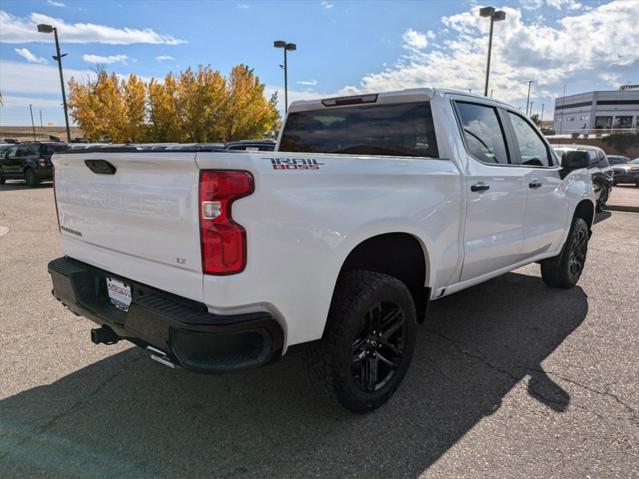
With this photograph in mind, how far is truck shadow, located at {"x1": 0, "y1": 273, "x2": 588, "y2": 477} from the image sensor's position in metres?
2.51

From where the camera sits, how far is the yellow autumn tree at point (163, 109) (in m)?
24.6

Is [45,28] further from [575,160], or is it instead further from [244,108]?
[575,160]

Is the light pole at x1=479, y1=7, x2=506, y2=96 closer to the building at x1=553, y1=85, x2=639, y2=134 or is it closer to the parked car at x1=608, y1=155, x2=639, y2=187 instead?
the parked car at x1=608, y1=155, x2=639, y2=187

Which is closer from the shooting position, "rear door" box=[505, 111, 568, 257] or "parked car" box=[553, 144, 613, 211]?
"rear door" box=[505, 111, 568, 257]

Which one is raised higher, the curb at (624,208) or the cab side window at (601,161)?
the cab side window at (601,161)

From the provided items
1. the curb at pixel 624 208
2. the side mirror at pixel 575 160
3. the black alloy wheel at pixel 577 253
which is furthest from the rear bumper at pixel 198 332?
the curb at pixel 624 208

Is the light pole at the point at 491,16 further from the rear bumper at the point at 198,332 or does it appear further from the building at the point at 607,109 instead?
the building at the point at 607,109

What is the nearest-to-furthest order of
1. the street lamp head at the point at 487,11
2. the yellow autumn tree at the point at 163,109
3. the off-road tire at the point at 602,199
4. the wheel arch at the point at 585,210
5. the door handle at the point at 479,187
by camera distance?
the door handle at the point at 479,187, the wheel arch at the point at 585,210, the off-road tire at the point at 602,199, the street lamp head at the point at 487,11, the yellow autumn tree at the point at 163,109

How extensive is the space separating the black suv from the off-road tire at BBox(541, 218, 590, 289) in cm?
1838

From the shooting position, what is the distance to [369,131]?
3811 mm

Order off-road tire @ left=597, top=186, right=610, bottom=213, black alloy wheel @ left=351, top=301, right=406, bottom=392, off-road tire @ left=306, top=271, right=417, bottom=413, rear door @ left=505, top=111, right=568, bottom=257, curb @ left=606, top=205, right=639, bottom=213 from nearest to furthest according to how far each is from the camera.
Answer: off-road tire @ left=306, top=271, right=417, bottom=413 → black alloy wheel @ left=351, top=301, right=406, bottom=392 → rear door @ left=505, top=111, right=568, bottom=257 → off-road tire @ left=597, top=186, right=610, bottom=213 → curb @ left=606, top=205, right=639, bottom=213

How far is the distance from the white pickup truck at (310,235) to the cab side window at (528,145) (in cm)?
22

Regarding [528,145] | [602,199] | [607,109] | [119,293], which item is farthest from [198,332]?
[607,109]

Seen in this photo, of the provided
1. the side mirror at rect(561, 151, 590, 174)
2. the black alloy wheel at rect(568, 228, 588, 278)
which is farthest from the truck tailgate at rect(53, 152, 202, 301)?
the black alloy wheel at rect(568, 228, 588, 278)
